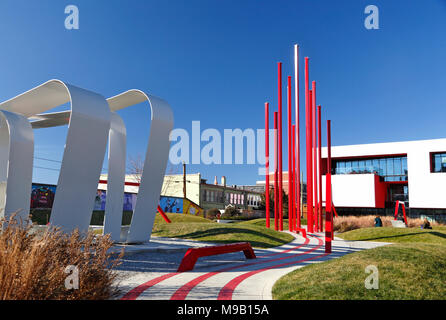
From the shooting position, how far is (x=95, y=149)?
37.4 feet

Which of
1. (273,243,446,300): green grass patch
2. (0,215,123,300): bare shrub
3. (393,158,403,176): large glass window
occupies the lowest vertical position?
(273,243,446,300): green grass patch

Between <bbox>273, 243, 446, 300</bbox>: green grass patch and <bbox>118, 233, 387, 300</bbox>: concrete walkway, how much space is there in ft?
1.93

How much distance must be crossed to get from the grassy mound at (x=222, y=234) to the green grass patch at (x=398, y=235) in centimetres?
537

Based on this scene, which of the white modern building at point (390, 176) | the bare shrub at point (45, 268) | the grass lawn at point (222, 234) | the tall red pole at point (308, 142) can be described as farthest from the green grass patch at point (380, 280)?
the white modern building at point (390, 176)

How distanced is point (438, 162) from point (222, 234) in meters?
29.4

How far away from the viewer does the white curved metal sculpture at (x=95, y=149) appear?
10.9 metres

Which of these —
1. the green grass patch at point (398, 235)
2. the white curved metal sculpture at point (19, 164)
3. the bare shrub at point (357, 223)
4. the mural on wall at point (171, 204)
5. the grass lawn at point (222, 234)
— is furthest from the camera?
the mural on wall at point (171, 204)

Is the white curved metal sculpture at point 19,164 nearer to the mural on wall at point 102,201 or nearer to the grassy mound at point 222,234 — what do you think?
the grassy mound at point 222,234

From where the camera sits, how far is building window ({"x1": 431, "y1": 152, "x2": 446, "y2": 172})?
120ft

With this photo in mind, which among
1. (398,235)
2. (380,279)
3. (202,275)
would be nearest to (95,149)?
(202,275)

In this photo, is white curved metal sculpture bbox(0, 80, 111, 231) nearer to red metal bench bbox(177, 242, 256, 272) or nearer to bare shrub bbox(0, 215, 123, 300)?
red metal bench bbox(177, 242, 256, 272)

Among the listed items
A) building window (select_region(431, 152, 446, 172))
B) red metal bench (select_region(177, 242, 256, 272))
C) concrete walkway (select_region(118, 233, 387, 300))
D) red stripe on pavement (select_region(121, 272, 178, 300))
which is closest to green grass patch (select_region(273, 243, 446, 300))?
concrete walkway (select_region(118, 233, 387, 300))

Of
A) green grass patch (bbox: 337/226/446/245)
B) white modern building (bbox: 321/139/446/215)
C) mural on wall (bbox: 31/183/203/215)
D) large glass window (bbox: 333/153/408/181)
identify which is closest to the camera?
green grass patch (bbox: 337/226/446/245)
